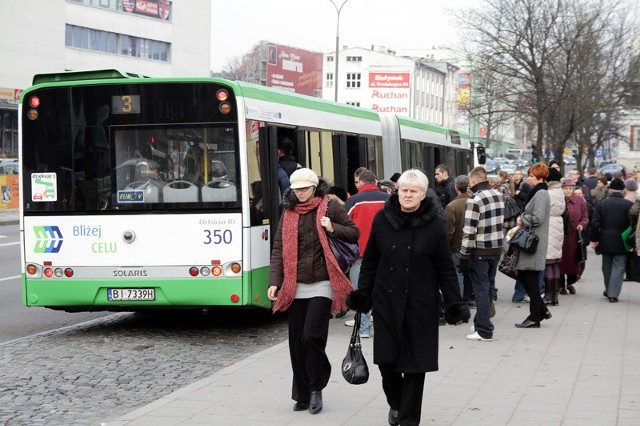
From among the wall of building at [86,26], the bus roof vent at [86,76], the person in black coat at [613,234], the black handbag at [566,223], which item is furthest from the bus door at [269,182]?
the wall of building at [86,26]

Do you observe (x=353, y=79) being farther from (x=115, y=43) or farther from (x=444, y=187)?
(x=444, y=187)

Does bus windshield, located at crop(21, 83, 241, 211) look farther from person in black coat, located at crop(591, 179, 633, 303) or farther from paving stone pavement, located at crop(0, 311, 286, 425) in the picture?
person in black coat, located at crop(591, 179, 633, 303)

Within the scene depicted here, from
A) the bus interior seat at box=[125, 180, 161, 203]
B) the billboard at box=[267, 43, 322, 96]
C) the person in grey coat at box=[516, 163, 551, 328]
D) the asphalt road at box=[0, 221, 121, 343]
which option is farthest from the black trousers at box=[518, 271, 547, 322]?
the billboard at box=[267, 43, 322, 96]

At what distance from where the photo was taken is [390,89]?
9038 centimetres

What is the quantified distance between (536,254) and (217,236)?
3.67m

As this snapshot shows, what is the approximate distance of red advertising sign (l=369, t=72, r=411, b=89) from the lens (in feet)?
291

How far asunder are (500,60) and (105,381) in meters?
37.2

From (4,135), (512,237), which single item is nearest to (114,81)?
(512,237)

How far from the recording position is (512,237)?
42.3 feet

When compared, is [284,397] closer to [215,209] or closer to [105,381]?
[105,381]

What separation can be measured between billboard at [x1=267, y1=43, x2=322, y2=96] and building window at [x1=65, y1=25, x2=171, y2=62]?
155 feet

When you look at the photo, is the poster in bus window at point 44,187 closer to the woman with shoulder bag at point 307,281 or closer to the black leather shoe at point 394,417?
the woman with shoulder bag at point 307,281

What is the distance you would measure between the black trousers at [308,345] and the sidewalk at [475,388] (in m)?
0.20

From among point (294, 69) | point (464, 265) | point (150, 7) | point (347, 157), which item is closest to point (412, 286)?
point (464, 265)
